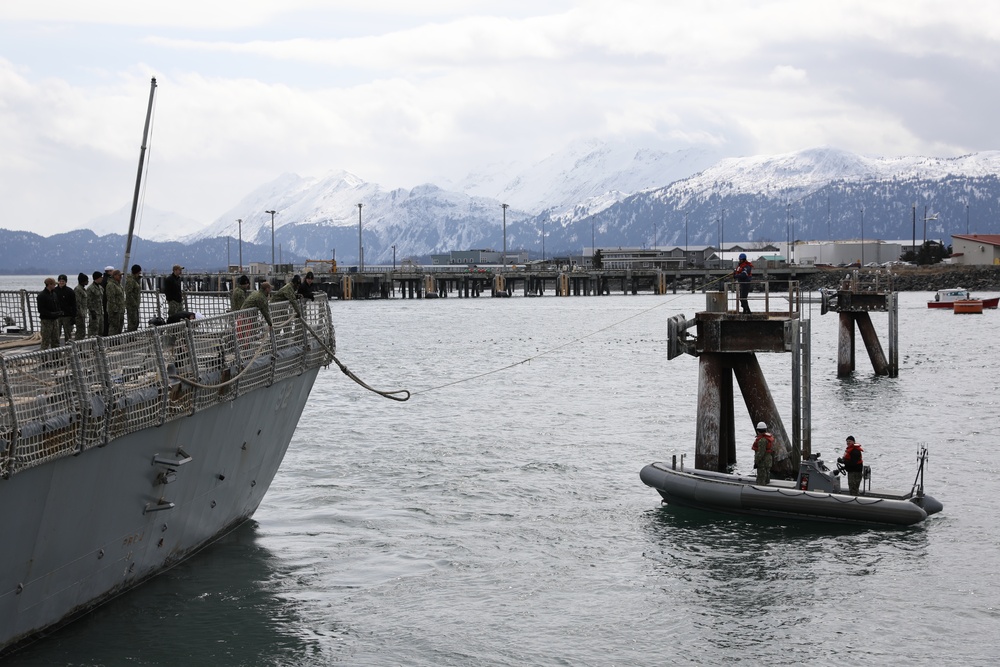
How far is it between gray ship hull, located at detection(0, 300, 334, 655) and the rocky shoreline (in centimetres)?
15118

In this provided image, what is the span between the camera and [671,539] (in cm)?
2253

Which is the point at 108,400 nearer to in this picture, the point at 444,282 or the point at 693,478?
the point at 693,478

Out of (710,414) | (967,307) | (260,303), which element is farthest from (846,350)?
(967,307)

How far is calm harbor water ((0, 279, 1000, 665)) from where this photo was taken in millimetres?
16609

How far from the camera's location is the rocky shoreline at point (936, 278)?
547ft

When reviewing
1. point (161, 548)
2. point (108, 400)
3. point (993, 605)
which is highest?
point (108, 400)

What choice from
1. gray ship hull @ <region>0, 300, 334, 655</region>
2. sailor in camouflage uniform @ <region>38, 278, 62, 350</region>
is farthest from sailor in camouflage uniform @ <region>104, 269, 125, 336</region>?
gray ship hull @ <region>0, 300, 334, 655</region>

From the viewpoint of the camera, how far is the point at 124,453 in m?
15.7

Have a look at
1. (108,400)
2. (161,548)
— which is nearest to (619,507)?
(161,548)

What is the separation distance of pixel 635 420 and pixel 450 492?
14.1 metres

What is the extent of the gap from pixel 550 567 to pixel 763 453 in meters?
5.70

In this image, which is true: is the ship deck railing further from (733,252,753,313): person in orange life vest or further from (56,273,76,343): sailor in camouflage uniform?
(733,252,753,313): person in orange life vest

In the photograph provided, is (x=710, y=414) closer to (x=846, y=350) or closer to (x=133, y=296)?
(x=133, y=296)

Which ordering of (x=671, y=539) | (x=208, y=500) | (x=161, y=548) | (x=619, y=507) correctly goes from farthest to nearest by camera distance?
(x=619, y=507) → (x=671, y=539) → (x=208, y=500) → (x=161, y=548)
